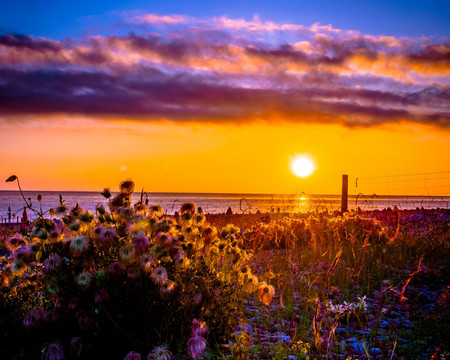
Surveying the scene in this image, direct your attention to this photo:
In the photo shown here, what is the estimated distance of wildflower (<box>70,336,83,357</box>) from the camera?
128 inches

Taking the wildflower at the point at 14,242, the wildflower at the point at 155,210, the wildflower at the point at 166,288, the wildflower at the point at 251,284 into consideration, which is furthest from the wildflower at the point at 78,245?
the wildflower at the point at 251,284

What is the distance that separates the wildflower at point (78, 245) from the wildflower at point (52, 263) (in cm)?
15

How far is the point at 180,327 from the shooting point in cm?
381

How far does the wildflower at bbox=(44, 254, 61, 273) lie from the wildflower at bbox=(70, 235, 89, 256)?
15 centimetres

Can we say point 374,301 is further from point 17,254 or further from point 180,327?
point 17,254

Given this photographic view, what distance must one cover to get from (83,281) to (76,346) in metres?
0.54

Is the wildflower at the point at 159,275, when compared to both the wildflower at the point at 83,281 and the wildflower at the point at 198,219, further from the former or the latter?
the wildflower at the point at 198,219

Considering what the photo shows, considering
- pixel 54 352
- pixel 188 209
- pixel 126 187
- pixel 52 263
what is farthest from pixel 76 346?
pixel 188 209

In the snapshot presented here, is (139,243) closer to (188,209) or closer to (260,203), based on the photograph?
(188,209)

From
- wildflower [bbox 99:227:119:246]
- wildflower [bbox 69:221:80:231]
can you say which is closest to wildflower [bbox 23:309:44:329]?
wildflower [bbox 69:221:80:231]

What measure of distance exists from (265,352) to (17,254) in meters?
2.47

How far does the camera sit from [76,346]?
3295 mm

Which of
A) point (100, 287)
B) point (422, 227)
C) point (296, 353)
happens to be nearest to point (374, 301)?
point (296, 353)

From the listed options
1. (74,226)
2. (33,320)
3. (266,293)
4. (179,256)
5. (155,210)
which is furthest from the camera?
(266,293)
